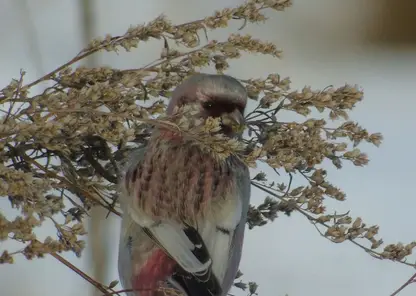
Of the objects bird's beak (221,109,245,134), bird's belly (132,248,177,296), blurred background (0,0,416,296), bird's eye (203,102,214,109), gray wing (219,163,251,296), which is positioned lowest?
bird's belly (132,248,177,296)

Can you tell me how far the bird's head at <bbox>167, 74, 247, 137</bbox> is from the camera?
53 centimetres

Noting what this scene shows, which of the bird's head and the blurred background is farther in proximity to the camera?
the blurred background

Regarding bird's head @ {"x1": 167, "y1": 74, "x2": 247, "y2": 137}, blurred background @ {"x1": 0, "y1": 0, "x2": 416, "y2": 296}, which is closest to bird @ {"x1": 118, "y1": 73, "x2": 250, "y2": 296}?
bird's head @ {"x1": 167, "y1": 74, "x2": 247, "y2": 137}

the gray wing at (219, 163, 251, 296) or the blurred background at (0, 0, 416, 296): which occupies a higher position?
the blurred background at (0, 0, 416, 296)

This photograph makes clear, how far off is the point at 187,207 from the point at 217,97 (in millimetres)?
89

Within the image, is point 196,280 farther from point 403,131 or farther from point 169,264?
point 403,131

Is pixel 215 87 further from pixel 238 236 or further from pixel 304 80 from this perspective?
pixel 304 80

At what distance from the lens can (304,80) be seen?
1.23 meters

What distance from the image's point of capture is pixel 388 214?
112 centimetres

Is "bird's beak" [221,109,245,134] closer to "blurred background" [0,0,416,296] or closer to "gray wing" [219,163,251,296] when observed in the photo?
"gray wing" [219,163,251,296]

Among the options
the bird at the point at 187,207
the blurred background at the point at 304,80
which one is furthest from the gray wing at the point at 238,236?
the blurred background at the point at 304,80

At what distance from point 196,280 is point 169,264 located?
0.02 metres

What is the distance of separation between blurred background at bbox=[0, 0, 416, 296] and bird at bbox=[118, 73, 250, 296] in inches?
16.8

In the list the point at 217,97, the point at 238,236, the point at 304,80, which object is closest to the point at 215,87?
the point at 217,97
